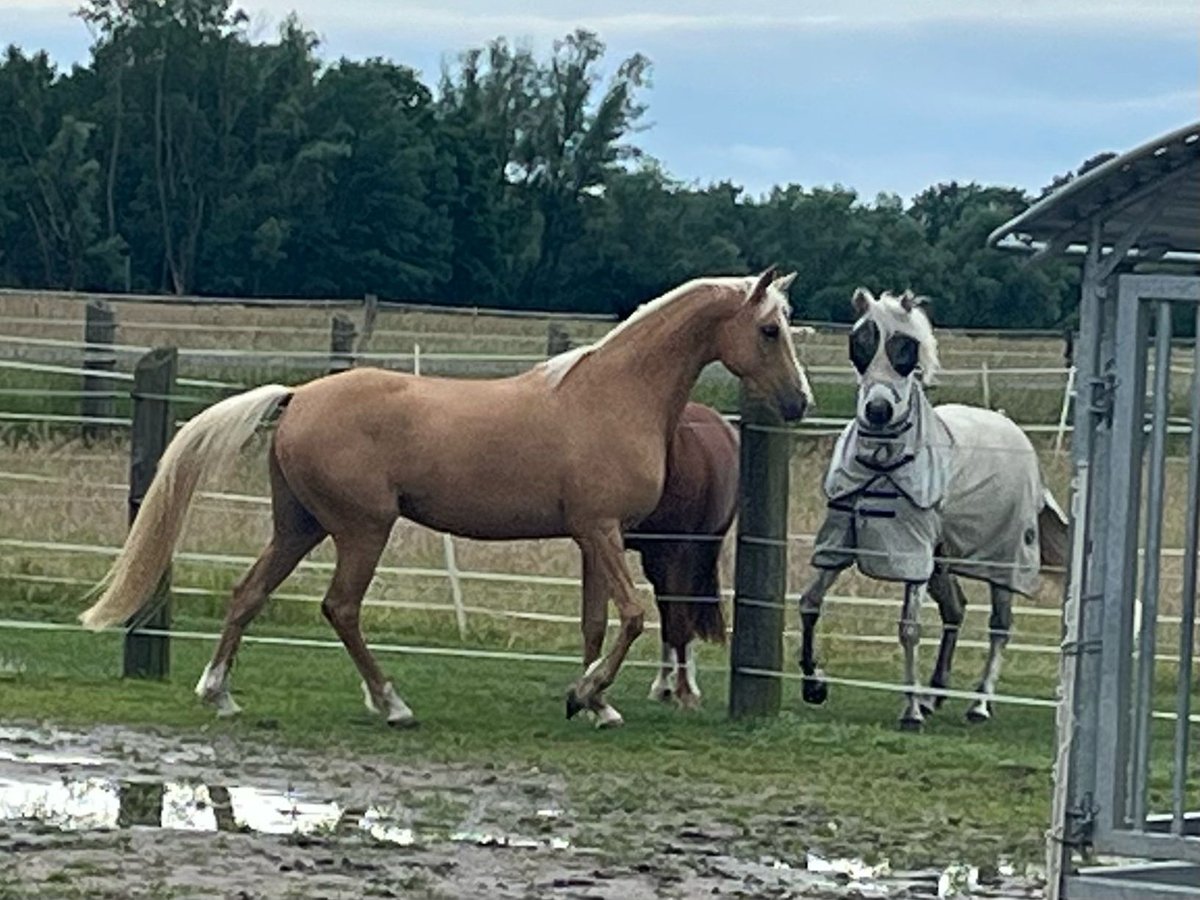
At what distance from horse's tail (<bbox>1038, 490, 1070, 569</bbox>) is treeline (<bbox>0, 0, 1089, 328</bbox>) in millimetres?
34153

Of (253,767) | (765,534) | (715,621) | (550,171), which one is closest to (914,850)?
(253,767)

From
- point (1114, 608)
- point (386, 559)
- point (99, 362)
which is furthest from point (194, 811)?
point (99, 362)

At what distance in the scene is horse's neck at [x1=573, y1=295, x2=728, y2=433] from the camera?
10.9 meters

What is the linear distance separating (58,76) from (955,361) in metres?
32.3

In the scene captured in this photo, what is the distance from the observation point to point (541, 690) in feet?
38.7

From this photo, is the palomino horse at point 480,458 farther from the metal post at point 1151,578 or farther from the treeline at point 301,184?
the treeline at point 301,184

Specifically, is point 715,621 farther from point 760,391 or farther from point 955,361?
point 955,361

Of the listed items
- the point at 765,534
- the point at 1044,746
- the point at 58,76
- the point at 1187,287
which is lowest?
the point at 1044,746

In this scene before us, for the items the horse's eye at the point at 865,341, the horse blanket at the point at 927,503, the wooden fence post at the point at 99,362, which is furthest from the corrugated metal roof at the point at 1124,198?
the wooden fence post at the point at 99,362

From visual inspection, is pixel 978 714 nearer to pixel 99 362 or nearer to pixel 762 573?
pixel 762 573

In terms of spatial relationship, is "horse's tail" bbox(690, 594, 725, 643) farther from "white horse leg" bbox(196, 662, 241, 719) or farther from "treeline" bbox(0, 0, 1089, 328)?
"treeline" bbox(0, 0, 1089, 328)

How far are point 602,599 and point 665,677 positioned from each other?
2.73 feet

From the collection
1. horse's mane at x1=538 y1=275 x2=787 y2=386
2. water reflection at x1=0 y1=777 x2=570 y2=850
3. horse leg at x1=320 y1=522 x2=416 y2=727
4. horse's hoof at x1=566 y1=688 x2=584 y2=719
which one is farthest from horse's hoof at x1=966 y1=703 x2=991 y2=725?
water reflection at x1=0 y1=777 x2=570 y2=850

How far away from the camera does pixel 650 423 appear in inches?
428
